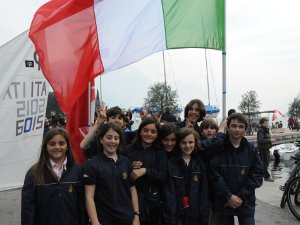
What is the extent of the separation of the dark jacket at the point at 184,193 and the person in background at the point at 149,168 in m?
0.10

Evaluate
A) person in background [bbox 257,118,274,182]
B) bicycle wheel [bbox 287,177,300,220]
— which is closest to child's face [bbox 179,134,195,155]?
bicycle wheel [bbox 287,177,300,220]

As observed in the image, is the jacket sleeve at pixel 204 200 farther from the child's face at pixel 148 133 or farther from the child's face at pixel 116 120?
the child's face at pixel 116 120

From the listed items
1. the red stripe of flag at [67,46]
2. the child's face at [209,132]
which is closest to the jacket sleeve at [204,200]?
the child's face at [209,132]

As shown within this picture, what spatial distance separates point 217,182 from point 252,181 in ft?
1.16

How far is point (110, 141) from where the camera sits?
329 cm

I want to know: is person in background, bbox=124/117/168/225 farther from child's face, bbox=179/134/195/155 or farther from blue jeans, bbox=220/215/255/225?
blue jeans, bbox=220/215/255/225

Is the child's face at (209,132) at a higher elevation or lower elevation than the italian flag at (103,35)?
lower

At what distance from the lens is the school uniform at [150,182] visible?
3.44 meters

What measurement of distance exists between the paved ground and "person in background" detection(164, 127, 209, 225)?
8.66 feet

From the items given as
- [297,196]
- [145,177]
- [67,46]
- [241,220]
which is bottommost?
[297,196]

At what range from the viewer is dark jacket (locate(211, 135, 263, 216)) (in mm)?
3611

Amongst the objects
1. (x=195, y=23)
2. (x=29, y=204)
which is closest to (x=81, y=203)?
(x=29, y=204)

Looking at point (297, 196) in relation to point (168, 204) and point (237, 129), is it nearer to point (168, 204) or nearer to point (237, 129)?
point (237, 129)

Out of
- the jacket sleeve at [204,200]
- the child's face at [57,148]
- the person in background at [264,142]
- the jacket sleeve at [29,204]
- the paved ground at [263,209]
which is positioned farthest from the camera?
the person in background at [264,142]
